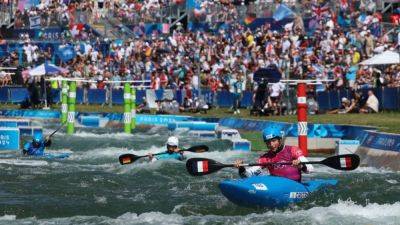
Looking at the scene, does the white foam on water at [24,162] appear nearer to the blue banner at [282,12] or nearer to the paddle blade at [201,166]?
the paddle blade at [201,166]

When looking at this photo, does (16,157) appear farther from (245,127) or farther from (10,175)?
(245,127)

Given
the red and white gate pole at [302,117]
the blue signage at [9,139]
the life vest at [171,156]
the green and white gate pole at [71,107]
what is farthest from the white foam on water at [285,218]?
the green and white gate pole at [71,107]

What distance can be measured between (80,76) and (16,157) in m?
20.7

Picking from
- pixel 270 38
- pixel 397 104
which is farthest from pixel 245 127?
pixel 270 38

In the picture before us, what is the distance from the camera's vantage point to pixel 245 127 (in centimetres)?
3328

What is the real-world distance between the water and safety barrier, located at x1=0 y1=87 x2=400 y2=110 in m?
8.34

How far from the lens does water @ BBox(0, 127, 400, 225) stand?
611 inches

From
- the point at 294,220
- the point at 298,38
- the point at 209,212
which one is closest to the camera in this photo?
the point at 294,220

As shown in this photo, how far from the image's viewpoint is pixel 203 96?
4128 cm

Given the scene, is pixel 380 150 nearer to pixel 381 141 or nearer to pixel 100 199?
pixel 381 141

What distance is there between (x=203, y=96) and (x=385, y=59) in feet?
32.9

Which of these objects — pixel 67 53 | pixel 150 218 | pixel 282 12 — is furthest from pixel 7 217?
pixel 67 53

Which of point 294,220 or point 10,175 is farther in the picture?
point 10,175

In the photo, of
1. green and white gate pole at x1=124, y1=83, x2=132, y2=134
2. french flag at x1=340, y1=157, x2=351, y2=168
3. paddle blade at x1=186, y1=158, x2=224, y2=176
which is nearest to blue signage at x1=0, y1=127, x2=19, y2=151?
green and white gate pole at x1=124, y1=83, x2=132, y2=134
